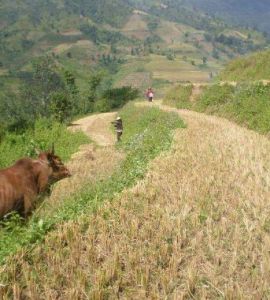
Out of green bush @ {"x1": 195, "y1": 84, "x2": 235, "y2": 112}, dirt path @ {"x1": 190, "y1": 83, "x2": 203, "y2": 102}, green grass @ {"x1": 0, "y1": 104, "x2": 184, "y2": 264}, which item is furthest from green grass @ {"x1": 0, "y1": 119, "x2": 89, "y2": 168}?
dirt path @ {"x1": 190, "y1": 83, "x2": 203, "y2": 102}

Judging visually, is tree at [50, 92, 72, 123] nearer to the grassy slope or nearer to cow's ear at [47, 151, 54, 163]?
cow's ear at [47, 151, 54, 163]

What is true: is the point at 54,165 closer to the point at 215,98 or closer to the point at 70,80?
the point at 215,98

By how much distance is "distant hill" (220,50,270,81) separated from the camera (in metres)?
36.1

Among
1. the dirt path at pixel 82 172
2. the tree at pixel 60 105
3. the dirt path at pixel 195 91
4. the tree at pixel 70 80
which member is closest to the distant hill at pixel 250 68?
the dirt path at pixel 195 91

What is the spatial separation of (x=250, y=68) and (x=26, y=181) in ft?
107

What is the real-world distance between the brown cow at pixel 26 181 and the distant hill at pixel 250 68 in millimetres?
27106

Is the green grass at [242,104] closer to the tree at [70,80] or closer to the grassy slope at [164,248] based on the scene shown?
the grassy slope at [164,248]

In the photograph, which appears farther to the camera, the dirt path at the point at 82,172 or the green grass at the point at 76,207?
the dirt path at the point at 82,172

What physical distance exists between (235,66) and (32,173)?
35.3 metres

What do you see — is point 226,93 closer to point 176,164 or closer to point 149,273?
point 176,164

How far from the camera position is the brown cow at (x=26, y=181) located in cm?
846

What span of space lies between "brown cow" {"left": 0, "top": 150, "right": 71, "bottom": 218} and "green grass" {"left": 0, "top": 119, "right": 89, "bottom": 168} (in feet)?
24.4

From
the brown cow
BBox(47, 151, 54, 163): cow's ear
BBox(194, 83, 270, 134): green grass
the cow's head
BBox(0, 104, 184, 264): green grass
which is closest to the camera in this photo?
BBox(0, 104, 184, 264): green grass

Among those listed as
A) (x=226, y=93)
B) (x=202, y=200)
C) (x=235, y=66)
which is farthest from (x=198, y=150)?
(x=235, y=66)
